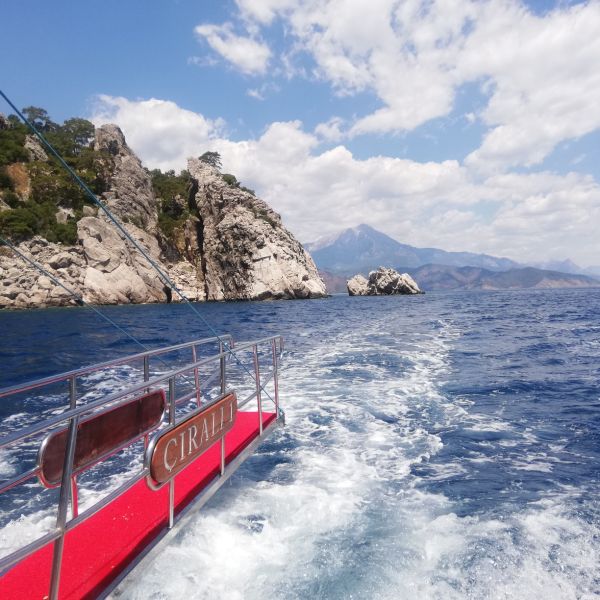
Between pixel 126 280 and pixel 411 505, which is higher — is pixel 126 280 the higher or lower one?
the higher one

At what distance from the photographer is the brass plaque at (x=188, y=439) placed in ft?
10.8

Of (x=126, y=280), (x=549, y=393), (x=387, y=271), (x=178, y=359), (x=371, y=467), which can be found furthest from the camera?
(x=387, y=271)

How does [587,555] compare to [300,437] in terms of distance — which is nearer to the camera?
[587,555]

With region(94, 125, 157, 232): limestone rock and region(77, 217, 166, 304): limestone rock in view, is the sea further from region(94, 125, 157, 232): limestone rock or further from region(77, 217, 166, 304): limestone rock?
region(94, 125, 157, 232): limestone rock

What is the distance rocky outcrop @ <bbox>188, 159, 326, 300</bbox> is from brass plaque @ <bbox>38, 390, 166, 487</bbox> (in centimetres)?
6293

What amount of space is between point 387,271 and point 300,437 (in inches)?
3601

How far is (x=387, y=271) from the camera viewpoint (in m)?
96.1

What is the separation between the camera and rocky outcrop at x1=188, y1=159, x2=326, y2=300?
225ft

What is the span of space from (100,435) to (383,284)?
93.3 metres

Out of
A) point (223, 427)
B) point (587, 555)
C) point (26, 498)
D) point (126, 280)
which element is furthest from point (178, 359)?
point (126, 280)

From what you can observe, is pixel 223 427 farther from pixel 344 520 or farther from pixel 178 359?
pixel 178 359

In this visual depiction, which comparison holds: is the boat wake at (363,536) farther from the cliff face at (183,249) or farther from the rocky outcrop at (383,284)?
the rocky outcrop at (383,284)

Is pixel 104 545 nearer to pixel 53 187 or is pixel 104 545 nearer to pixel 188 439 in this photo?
pixel 188 439

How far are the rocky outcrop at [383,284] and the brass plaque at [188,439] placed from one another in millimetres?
91983
